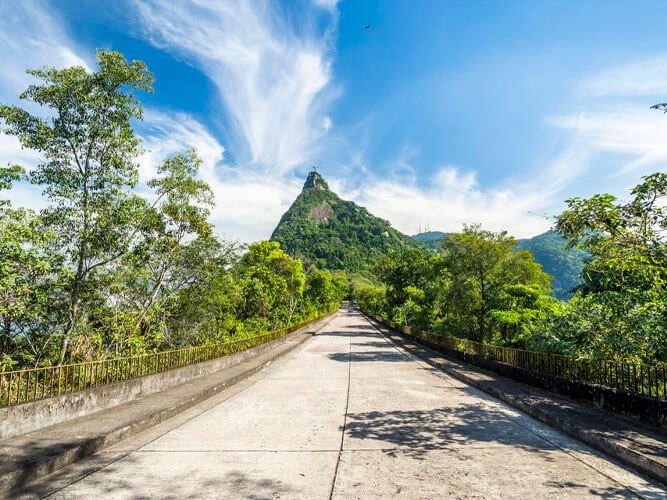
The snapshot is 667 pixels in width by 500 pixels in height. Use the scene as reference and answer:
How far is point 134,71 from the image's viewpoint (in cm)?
1197

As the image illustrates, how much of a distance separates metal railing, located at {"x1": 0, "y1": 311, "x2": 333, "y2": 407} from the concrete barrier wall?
0.26 meters

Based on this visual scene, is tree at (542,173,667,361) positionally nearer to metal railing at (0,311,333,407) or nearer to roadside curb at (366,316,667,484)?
roadside curb at (366,316,667,484)

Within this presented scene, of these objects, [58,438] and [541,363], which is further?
[541,363]

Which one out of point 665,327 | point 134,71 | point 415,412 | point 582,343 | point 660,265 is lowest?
point 415,412

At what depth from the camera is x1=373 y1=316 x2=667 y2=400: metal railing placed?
283 inches

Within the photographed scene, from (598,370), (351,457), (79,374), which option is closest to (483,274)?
(598,370)

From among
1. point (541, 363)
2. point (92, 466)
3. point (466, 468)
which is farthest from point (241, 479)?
point (541, 363)

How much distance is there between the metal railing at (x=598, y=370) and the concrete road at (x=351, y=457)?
6.54 feet

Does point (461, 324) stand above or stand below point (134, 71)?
below

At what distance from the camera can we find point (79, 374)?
8.05m

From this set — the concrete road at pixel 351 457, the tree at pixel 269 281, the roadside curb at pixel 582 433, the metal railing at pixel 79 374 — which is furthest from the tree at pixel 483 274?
the tree at pixel 269 281

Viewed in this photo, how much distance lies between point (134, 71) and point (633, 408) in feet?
49.9

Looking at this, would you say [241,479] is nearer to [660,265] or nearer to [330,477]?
[330,477]

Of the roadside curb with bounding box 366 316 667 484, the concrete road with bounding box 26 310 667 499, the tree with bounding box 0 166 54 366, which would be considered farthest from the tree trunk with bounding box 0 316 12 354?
the roadside curb with bounding box 366 316 667 484
